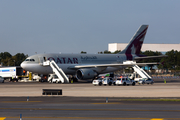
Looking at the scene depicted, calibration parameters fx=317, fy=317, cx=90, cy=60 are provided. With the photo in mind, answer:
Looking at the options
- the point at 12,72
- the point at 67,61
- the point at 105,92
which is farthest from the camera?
the point at 12,72

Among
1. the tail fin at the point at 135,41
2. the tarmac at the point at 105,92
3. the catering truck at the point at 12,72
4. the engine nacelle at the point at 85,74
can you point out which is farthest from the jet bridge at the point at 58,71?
the tail fin at the point at 135,41

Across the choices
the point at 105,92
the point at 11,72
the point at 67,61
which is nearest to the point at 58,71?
the point at 67,61

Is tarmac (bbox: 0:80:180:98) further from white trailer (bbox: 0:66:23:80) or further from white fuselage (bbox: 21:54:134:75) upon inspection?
white trailer (bbox: 0:66:23:80)

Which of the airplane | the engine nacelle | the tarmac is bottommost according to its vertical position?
the tarmac

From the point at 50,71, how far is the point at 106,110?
46867 mm

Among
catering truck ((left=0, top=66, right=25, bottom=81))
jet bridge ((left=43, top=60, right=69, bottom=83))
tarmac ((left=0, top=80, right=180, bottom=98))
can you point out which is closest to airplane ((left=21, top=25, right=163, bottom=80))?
jet bridge ((left=43, top=60, right=69, bottom=83))

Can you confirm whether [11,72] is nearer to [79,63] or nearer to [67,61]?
[67,61]

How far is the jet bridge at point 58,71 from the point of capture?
63.8 m

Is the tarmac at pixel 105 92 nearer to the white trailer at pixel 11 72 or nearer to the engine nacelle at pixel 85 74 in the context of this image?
the engine nacelle at pixel 85 74

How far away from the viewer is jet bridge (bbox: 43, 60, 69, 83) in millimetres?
63812

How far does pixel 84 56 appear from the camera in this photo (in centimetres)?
A: 7394

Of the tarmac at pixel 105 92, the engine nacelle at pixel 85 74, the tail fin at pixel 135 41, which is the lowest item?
the tarmac at pixel 105 92

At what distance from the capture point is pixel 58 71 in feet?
213

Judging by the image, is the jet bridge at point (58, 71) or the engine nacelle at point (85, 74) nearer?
the jet bridge at point (58, 71)
